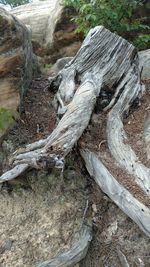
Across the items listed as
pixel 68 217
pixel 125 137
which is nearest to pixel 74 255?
pixel 68 217

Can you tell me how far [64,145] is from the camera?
4.25m

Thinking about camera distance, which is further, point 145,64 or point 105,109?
point 145,64

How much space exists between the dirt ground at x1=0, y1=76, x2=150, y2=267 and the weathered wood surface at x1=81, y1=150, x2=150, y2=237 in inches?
4.9

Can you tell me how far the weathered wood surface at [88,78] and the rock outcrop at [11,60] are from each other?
655mm

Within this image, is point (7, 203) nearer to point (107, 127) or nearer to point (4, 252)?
point (4, 252)

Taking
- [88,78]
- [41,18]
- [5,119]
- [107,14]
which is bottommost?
[41,18]

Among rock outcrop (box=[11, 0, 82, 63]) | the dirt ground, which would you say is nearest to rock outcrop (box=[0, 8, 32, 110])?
the dirt ground

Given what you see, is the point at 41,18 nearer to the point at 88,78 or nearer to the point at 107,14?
the point at 107,14

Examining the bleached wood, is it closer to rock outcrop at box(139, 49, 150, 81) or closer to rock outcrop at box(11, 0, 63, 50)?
rock outcrop at box(139, 49, 150, 81)

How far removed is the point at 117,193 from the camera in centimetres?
405

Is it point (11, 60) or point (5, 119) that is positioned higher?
point (11, 60)

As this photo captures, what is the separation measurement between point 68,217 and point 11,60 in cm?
272

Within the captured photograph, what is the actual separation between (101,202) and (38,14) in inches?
302

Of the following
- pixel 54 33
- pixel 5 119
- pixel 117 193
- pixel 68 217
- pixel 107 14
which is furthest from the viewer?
pixel 54 33
